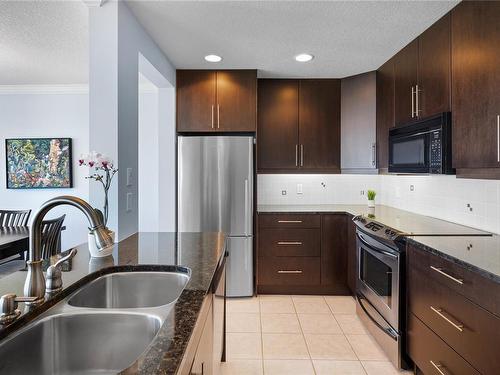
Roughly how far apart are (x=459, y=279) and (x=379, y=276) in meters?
0.91

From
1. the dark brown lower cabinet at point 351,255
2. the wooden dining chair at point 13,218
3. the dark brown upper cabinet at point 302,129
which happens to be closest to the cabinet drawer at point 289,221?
the dark brown lower cabinet at point 351,255

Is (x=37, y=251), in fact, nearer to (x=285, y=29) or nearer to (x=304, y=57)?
(x=285, y=29)

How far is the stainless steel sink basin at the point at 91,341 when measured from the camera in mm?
990

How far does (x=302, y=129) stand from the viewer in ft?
12.1

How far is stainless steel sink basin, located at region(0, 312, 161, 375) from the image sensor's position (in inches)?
39.0

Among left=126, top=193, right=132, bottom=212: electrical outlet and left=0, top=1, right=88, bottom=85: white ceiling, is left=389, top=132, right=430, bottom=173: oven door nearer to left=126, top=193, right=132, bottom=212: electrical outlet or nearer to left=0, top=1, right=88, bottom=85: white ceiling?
left=126, top=193, right=132, bottom=212: electrical outlet

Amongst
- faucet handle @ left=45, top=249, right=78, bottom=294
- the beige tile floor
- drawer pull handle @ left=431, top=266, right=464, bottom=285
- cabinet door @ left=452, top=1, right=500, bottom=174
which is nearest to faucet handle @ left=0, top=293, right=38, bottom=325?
faucet handle @ left=45, top=249, right=78, bottom=294

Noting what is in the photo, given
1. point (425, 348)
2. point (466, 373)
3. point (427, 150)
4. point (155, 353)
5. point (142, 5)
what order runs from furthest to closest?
point (427, 150), point (142, 5), point (425, 348), point (466, 373), point (155, 353)

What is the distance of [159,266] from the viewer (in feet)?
4.63

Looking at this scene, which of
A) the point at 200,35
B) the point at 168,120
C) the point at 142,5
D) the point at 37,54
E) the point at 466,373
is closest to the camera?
the point at 466,373

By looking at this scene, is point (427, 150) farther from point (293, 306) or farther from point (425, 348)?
point (293, 306)

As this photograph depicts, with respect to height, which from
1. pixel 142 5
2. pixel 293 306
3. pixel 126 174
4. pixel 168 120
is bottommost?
pixel 293 306

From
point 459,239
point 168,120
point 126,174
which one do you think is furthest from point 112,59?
point 459,239

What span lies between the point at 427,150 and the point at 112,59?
2.14m
